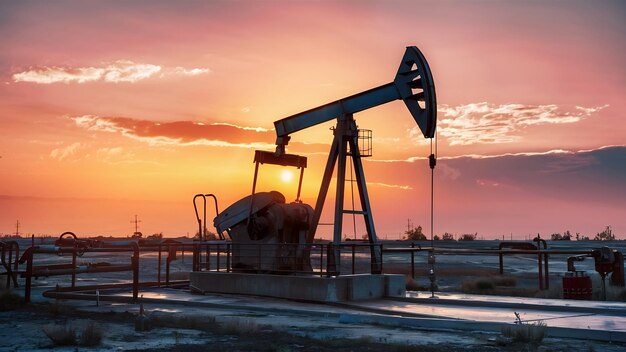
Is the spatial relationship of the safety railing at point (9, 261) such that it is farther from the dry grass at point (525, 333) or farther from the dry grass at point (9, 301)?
the dry grass at point (525, 333)

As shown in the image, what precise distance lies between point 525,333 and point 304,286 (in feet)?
24.6

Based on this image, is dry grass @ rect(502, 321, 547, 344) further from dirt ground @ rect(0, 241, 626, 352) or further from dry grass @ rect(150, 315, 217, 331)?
dry grass @ rect(150, 315, 217, 331)

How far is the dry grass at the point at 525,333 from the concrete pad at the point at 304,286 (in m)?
6.42

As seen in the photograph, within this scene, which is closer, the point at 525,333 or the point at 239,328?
the point at 525,333

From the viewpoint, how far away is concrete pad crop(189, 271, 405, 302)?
58.8ft

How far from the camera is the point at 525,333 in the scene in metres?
11.6

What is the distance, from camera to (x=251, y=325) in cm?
1295

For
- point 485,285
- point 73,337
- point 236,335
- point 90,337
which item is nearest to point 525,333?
point 236,335

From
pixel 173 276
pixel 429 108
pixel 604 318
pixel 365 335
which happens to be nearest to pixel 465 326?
pixel 365 335

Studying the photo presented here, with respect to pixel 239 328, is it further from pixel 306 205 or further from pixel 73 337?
pixel 306 205

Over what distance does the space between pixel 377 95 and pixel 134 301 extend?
7.91 m

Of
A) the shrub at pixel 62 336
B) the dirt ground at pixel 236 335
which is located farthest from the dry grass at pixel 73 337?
the dirt ground at pixel 236 335

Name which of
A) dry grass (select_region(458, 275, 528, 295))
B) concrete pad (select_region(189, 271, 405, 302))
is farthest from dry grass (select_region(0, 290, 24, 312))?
dry grass (select_region(458, 275, 528, 295))

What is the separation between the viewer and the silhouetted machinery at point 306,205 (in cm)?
1898
